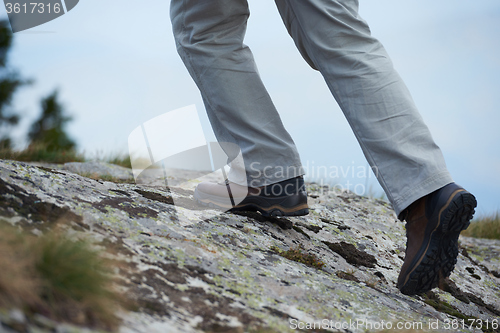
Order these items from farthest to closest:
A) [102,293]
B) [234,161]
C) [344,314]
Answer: [234,161] < [344,314] < [102,293]

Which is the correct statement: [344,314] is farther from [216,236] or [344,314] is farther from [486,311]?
[486,311]

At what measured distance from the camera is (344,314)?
158cm

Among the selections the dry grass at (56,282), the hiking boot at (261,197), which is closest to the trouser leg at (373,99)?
the hiking boot at (261,197)

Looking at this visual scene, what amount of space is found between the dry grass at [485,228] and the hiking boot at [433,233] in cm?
398

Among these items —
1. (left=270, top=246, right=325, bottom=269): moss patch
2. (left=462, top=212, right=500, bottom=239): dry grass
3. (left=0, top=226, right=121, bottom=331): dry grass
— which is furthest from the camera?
(left=462, top=212, right=500, bottom=239): dry grass

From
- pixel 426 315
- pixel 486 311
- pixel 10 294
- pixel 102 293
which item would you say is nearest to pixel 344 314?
pixel 426 315

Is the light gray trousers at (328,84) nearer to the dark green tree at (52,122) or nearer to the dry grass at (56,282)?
the dry grass at (56,282)

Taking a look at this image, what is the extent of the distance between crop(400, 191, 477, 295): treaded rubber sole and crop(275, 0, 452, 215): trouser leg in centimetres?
12

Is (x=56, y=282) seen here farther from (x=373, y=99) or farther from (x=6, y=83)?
(x=6, y=83)

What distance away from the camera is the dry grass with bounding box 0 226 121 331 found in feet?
3.15

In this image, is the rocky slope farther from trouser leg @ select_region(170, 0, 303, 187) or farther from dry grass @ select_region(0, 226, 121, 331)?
trouser leg @ select_region(170, 0, 303, 187)

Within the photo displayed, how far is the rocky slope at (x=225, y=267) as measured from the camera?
1.31 m

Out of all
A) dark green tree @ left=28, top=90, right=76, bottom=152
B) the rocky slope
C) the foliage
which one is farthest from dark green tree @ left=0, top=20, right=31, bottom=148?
the rocky slope

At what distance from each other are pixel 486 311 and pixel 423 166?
1258 millimetres
